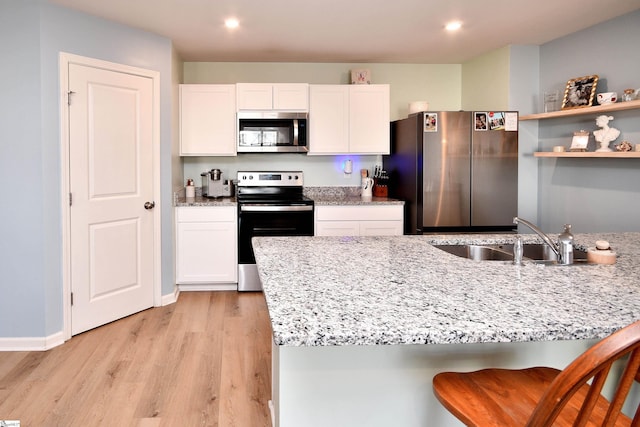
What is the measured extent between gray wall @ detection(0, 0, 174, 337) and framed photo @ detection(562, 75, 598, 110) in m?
3.69

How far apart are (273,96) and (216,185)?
1.04 meters

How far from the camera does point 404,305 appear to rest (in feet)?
4.72

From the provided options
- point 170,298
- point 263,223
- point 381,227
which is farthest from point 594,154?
point 170,298

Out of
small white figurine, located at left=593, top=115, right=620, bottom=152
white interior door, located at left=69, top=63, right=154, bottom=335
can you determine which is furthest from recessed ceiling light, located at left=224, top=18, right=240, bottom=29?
small white figurine, located at left=593, top=115, right=620, bottom=152

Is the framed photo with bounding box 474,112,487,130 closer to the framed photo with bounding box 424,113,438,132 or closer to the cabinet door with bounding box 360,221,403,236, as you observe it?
the framed photo with bounding box 424,113,438,132

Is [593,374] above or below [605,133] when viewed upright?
below

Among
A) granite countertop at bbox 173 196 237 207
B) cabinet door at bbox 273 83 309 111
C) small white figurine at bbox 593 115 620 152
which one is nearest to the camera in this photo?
small white figurine at bbox 593 115 620 152

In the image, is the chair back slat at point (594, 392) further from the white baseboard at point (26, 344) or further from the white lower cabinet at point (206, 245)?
the white lower cabinet at point (206, 245)

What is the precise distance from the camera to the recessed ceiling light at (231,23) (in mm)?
3896

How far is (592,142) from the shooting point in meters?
4.14

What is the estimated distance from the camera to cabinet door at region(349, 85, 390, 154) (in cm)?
516

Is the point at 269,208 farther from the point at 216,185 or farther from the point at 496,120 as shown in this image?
the point at 496,120

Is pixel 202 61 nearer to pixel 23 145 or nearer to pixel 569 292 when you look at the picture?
pixel 23 145

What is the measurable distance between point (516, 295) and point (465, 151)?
3108 mm
